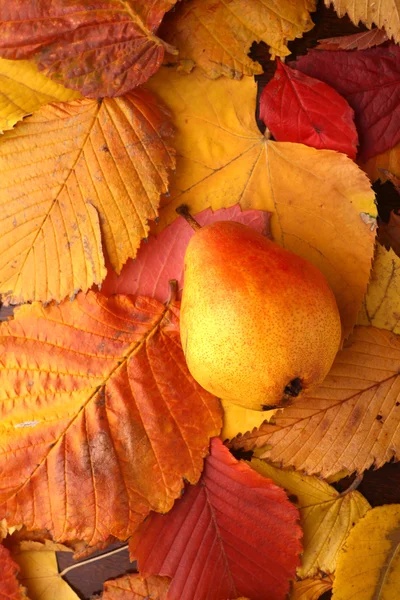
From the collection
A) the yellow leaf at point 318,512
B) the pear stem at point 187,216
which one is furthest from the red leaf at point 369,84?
the yellow leaf at point 318,512

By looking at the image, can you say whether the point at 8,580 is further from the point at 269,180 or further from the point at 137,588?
the point at 269,180

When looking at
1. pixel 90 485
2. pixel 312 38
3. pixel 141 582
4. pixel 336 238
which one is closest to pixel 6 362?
pixel 90 485

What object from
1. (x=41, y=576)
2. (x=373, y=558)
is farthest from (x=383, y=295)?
(x=41, y=576)

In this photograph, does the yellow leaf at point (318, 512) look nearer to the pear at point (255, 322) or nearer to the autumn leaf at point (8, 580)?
the pear at point (255, 322)

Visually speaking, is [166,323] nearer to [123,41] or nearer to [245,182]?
[245,182]

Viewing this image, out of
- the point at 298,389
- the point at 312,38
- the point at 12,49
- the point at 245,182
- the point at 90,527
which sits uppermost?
the point at 12,49
